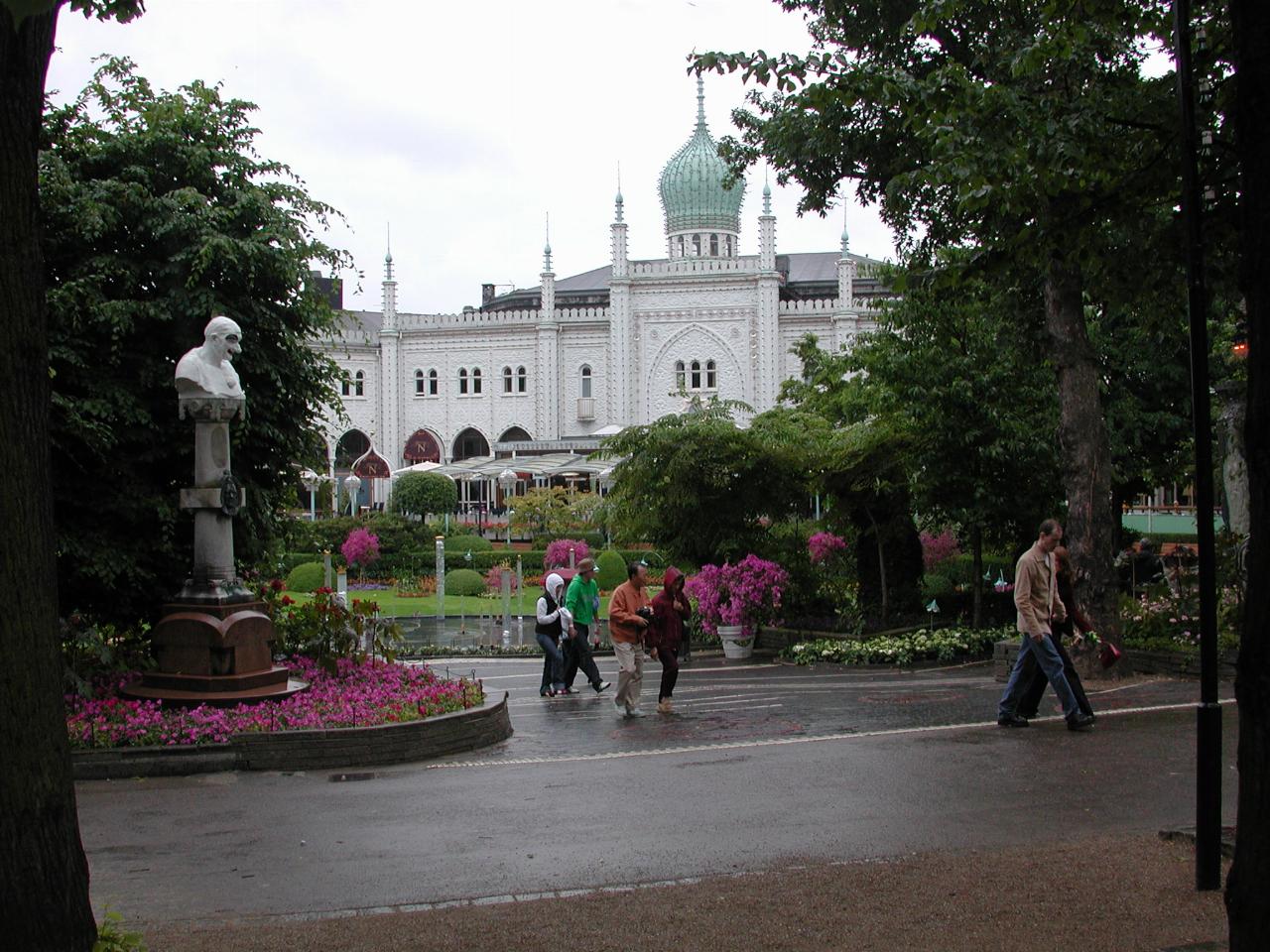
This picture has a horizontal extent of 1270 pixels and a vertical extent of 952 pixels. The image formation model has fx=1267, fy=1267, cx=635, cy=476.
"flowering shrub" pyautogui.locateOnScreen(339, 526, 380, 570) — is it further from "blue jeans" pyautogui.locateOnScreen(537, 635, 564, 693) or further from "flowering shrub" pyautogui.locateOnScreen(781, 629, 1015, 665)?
"blue jeans" pyautogui.locateOnScreen(537, 635, 564, 693)

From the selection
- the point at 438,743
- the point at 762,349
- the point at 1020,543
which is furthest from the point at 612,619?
the point at 762,349

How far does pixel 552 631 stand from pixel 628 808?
6.95 meters

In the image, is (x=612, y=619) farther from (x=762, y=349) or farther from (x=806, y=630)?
(x=762, y=349)

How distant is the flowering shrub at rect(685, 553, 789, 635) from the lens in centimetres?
2083

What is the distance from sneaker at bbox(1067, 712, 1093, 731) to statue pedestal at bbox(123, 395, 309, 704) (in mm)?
6737

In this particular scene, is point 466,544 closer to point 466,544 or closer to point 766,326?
point 466,544

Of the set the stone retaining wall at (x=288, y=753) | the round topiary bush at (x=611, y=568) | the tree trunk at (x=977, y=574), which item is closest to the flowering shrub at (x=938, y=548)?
the round topiary bush at (x=611, y=568)

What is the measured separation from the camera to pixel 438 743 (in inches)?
413

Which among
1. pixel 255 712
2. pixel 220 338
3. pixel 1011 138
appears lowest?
pixel 255 712

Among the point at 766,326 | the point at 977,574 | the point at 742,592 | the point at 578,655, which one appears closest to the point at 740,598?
the point at 742,592

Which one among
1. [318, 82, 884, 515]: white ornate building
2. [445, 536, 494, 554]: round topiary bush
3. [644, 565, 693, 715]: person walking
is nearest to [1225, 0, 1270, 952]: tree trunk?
[644, 565, 693, 715]: person walking

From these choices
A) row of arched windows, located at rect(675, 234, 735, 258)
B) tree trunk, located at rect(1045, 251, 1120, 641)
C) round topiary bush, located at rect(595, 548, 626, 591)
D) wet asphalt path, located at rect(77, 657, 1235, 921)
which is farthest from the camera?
row of arched windows, located at rect(675, 234, 735, 258)

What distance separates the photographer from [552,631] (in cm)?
1479

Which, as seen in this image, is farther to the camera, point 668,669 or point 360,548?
point 360,548
